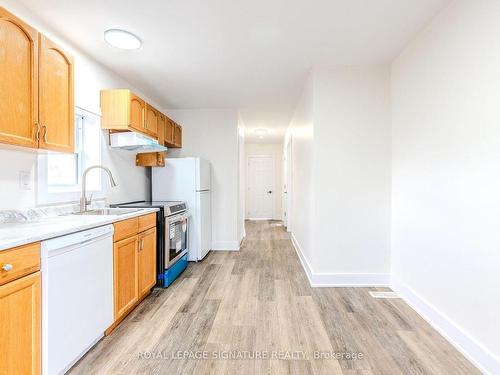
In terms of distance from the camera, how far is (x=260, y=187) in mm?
8219

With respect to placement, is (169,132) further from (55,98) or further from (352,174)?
(352,174)

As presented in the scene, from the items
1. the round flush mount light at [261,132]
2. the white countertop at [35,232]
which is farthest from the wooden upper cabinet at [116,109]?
the round flush mount light at [261,132]

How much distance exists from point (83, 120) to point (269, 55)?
1998 millimetres

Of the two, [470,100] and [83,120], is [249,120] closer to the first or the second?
[83,120]

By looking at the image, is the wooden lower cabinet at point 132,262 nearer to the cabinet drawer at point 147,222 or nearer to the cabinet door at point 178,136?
the cabinet drawer at point 147,222

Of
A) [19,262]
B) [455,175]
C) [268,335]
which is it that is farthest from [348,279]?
[19,262]

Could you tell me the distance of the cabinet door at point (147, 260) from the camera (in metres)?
2.44

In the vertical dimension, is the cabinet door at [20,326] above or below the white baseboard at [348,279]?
above

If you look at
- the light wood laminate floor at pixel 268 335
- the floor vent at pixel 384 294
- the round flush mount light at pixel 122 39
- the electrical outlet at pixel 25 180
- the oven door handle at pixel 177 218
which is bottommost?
the light wood laminate floor at pixel 268 335

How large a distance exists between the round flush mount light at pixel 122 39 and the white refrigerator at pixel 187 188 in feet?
5.31

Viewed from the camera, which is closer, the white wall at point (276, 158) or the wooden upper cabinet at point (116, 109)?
the wooden upper cabinet at point (116, 109)

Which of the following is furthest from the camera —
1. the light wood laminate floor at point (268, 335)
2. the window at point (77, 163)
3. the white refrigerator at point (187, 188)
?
the white refrigerator at point (187, 188)

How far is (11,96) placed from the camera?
1.56 metres

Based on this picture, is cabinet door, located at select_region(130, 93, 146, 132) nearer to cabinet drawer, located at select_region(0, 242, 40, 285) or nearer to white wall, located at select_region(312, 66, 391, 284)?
cabinet drawer, located at select_region(0, 242, 40, 285)
